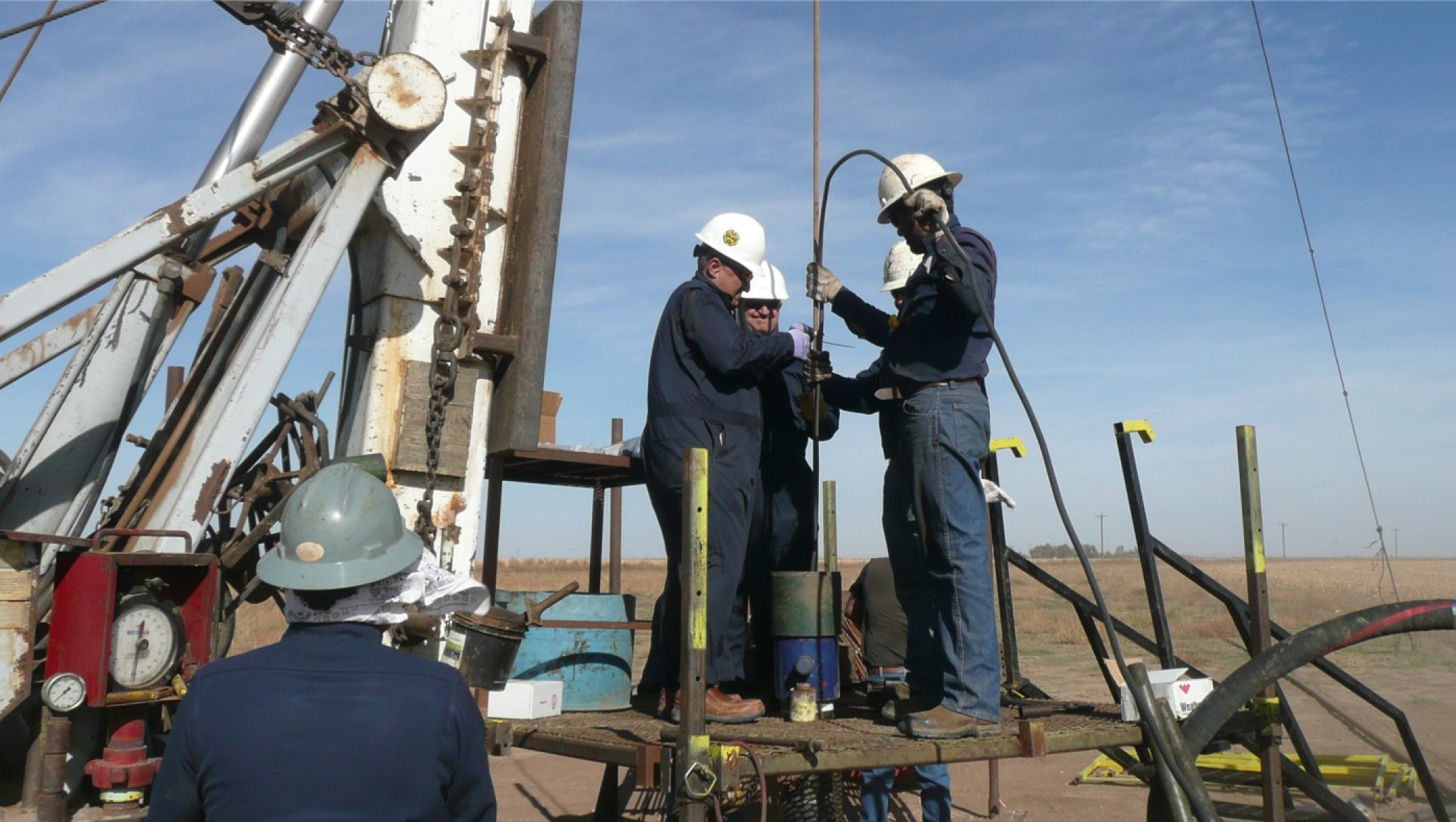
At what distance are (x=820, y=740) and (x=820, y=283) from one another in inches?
Answer: 89.0

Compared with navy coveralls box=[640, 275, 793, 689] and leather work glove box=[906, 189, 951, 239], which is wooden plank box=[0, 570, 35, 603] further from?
leather work glove box=[906, 189, 951, 239]

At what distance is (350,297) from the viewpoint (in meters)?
5.48

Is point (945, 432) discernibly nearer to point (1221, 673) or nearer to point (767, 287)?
point (767, 287)

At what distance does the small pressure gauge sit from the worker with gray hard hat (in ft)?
6.85

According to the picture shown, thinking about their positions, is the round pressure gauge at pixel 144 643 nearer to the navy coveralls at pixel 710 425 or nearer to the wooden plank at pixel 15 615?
the wooden plank at pixel 15 615

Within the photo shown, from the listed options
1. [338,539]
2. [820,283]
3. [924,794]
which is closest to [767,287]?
[820,283]

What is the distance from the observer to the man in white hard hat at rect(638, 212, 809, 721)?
469 cm

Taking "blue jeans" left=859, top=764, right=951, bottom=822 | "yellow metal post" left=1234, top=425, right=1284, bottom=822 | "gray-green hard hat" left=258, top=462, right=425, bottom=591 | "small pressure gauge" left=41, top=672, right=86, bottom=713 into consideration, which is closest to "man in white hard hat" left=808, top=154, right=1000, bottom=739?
"blue jeans" left=859, top=764, right=951, bottom=822

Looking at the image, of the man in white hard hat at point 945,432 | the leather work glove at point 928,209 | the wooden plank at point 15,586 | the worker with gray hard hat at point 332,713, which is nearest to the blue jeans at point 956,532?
the man in white hard hat at point 945,432

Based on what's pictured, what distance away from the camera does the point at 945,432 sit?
4.60 m

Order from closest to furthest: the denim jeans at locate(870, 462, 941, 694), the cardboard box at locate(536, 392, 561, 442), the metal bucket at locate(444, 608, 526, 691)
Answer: the metal bucket at locate(444, 608, 526, 691) < the denim jeans at locate(870, 462, 941, 694) < the cardboard box at locate(536, 392, 561, 442)

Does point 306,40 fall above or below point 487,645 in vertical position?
above

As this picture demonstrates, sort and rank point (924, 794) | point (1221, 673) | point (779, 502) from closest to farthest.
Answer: point (924, 794), point (779, 502), point (1221, 673)

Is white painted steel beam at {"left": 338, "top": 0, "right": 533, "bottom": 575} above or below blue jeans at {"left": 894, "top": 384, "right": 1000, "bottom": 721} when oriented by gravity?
above
